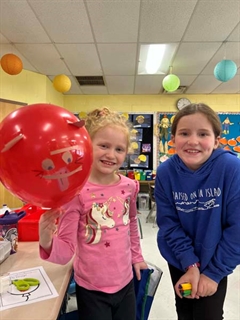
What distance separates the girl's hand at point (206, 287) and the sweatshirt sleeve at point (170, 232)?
0.07m

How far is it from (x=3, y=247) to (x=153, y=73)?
381 centimetres

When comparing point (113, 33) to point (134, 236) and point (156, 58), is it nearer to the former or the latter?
point (156, 58)

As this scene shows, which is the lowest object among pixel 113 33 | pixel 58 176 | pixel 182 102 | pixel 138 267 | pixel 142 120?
pixel 138 267

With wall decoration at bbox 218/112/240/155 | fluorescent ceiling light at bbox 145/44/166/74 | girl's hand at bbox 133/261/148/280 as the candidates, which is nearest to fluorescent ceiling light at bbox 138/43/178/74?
fluorescent ceiling light at bbox 145/44/166/74

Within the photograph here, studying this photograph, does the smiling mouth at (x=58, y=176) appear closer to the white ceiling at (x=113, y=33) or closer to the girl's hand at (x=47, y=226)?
the girl's hand at (x=47, y=226)

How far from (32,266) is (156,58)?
3393 millimetres

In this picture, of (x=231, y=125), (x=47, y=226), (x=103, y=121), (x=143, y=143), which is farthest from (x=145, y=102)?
(x=47, y=226)

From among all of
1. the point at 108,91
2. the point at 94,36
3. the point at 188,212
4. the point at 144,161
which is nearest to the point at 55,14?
the point at 94,36

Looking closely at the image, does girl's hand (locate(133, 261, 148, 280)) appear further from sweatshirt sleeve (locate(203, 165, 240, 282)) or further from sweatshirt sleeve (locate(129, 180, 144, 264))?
sweatshirt sleeve (locate(203, 165, 240, 282))

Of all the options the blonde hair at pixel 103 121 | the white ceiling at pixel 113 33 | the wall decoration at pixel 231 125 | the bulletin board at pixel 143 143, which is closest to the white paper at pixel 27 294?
the blonde hair at pixel 103 121

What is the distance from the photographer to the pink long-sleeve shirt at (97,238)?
0.90 m

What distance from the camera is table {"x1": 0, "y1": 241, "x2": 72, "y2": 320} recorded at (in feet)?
2.28

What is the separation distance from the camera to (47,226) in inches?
28.1

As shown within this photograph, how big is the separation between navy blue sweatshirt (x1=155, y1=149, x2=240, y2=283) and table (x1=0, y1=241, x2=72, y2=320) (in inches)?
17.5
